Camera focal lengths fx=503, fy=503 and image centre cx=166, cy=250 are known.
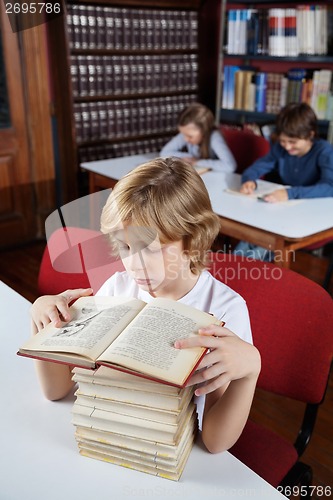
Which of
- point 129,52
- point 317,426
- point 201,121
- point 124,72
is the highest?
point 129,52

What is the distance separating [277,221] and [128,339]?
1.45m

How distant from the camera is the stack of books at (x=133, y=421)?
72cm

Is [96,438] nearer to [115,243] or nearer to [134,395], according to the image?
[134,395]

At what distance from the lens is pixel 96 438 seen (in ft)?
2.54

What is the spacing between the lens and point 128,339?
2.33 feet

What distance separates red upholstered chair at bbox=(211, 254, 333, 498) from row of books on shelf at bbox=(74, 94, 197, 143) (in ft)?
8.82

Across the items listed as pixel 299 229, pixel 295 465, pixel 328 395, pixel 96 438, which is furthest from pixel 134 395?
pixel 328 395

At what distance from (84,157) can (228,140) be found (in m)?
1.15

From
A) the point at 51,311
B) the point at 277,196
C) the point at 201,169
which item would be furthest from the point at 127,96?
the point at 51,311

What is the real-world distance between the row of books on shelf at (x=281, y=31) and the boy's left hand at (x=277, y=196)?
5.09 ft

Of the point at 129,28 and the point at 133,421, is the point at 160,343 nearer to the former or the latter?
the point at 133,421

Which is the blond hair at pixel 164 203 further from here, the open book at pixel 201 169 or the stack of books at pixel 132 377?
the open book at pixel 201 169

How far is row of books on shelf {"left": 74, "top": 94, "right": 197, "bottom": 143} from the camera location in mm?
3617
